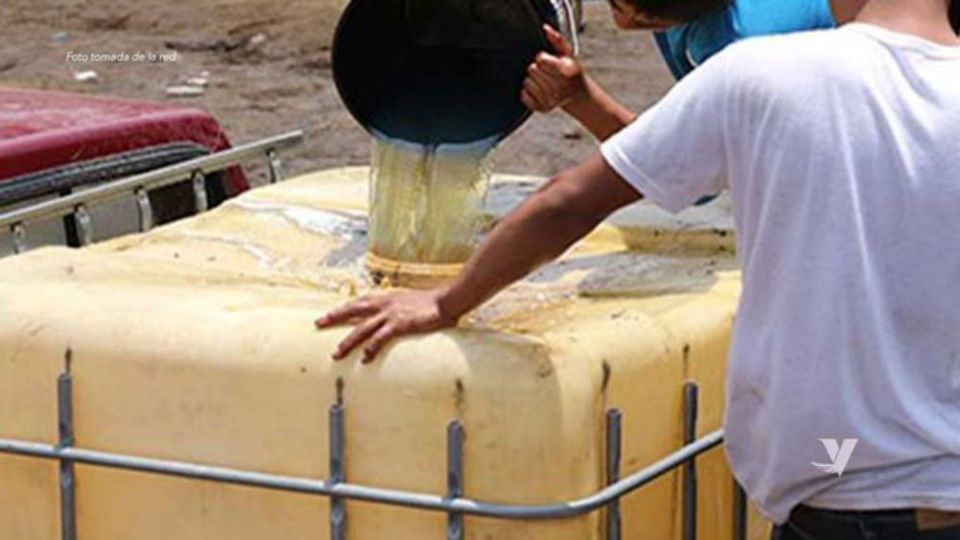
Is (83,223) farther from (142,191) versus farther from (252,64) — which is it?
(252,64)

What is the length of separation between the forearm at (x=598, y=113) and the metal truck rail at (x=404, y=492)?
2.37 ft

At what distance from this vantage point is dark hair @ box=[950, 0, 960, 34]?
2389 mm

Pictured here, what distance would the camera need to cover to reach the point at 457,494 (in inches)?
92.3

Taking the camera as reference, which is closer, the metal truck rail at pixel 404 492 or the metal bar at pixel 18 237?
the metal truck rail at pixel 404 492

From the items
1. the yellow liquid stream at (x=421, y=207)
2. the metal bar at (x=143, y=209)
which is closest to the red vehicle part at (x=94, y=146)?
the metal bar at (x=143, y=209)

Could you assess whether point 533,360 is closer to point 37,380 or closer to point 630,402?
point 630,402

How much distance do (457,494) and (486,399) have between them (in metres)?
0.12

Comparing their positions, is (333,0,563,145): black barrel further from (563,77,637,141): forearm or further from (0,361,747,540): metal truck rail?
(0,361,747,540): metal truck rail

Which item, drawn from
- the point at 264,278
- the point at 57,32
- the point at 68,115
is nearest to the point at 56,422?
the point at 264,278

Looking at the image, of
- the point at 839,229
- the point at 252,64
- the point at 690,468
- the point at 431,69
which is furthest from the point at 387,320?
the point at 252,64

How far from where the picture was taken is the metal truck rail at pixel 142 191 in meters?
3.32

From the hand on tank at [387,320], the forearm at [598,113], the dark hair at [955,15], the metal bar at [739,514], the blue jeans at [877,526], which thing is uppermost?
the dark hair at [955,15]

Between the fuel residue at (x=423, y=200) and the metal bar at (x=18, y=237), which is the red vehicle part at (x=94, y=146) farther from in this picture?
the fuel residue at (x=423, y=200)

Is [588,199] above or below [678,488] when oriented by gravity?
above
